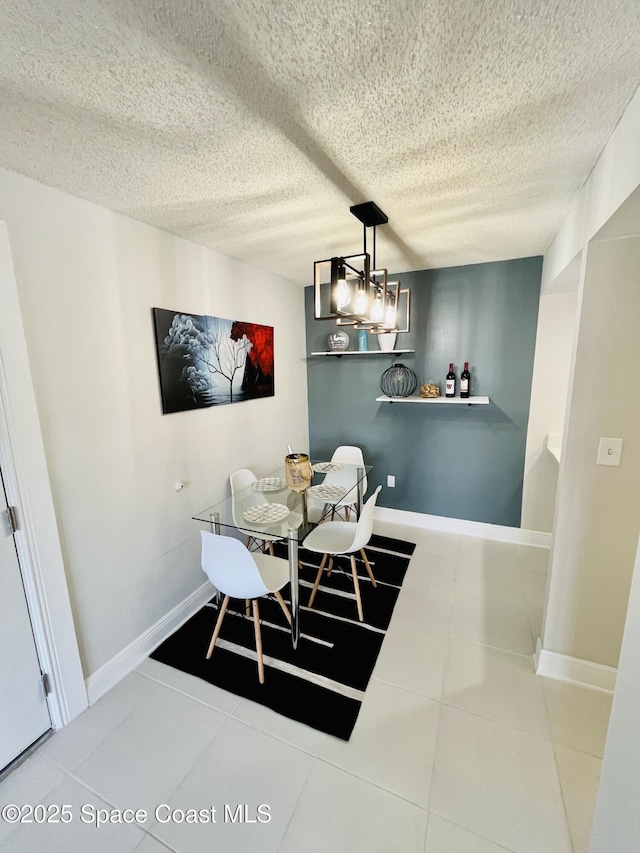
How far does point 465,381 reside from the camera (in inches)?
116

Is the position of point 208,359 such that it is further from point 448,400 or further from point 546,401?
point 546,401

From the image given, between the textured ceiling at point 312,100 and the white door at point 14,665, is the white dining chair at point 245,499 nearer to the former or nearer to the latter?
the white door at point 14,665

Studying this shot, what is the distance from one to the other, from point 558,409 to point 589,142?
2.07 m

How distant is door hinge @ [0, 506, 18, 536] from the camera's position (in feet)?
4.44

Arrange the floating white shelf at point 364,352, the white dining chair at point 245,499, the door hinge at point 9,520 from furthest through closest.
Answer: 1. the floating white shelf at point 364,352
2. the white dining chair at point 245,499
3. the door hinge at point 9,520

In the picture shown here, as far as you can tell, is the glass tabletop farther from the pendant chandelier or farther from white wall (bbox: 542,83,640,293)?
white wall (bbox: 542,83,640,293)

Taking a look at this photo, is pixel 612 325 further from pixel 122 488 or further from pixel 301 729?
pixel 122 488

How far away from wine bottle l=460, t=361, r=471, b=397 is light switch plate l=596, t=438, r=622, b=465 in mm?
1472

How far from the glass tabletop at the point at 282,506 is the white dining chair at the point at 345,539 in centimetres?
16

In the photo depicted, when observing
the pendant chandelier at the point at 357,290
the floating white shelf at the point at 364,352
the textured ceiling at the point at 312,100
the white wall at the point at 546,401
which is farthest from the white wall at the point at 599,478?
the floating white shelf at the point at 364,352

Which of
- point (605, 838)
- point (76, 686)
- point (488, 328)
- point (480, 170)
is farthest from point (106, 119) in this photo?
point (488, 328)

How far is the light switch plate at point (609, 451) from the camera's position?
4.98ft

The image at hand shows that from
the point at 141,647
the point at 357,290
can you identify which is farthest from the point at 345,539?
the point at 357,290

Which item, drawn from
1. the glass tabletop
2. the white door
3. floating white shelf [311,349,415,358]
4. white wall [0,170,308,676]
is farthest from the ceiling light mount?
the white door
